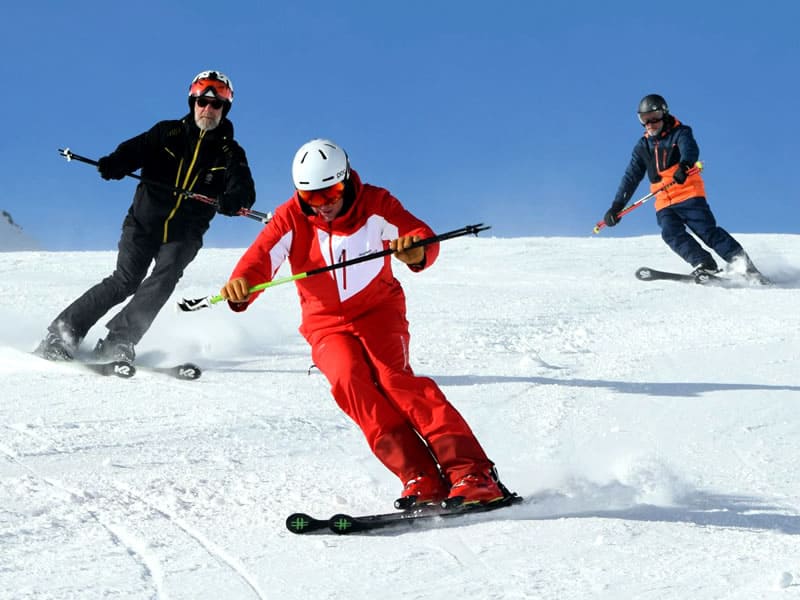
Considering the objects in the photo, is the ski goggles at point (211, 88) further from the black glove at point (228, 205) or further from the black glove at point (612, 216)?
the black glove at point (612, 216)

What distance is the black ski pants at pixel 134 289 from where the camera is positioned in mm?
7227

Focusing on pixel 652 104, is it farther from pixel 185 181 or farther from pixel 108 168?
pixel 108 168

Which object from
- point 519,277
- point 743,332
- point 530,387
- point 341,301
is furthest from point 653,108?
point 341,301

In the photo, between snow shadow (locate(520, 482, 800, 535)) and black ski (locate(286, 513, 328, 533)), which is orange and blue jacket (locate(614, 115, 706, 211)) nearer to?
snow shadow (locate(520, 482, 800, 535))

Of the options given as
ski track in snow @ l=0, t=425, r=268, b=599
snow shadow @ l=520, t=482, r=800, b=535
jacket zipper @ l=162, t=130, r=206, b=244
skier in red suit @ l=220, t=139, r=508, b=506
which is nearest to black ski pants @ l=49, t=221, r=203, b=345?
jacket zipper @ l=162, t=130, r=206, b=244

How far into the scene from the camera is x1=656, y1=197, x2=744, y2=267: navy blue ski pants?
11.6 metres

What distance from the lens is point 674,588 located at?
3.16 meters

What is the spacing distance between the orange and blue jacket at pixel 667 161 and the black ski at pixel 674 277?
0.84m

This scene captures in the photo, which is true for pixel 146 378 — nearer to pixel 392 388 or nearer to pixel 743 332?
pixel 392 388

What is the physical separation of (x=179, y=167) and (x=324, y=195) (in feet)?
10.3

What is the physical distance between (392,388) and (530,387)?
257cm

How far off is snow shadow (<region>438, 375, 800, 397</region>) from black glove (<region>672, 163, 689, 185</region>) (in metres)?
4.92

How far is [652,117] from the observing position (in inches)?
448

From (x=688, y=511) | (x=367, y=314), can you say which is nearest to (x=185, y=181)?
(x=367, y=314)
